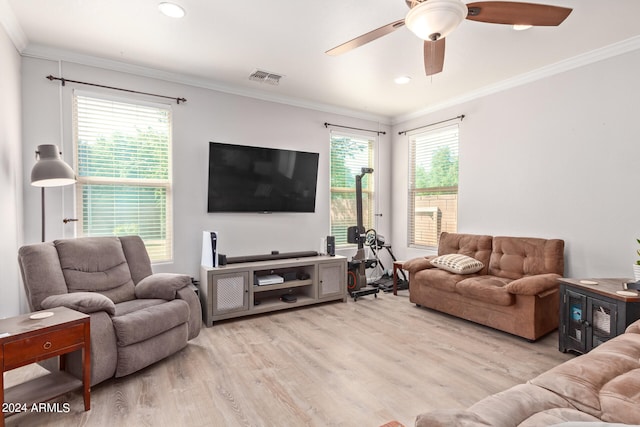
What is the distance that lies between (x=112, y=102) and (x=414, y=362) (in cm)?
376

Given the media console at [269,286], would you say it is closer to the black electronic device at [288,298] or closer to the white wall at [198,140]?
the black electronic device at [288,298]

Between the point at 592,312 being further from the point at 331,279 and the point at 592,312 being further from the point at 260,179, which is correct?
the point at 260,179

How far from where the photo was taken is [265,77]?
3.71 metres

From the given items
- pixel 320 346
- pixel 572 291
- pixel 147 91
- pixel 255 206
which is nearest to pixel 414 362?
pixel 320 346

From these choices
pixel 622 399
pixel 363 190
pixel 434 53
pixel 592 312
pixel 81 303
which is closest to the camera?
pixel 622 399

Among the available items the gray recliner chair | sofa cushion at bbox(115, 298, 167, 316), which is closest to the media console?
the gray recliner chair

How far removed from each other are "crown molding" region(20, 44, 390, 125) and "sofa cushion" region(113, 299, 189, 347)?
246 cm

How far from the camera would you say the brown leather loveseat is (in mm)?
2959

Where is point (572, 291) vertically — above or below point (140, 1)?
below

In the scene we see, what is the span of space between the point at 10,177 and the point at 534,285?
4.49m

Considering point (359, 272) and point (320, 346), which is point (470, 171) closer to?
point (359, 272)

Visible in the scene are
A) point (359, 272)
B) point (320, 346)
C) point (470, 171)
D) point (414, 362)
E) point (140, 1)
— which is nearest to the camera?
point (140, 1)

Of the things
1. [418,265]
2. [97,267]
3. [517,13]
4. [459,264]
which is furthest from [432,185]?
[97,267]

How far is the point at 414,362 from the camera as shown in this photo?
2.58 m
